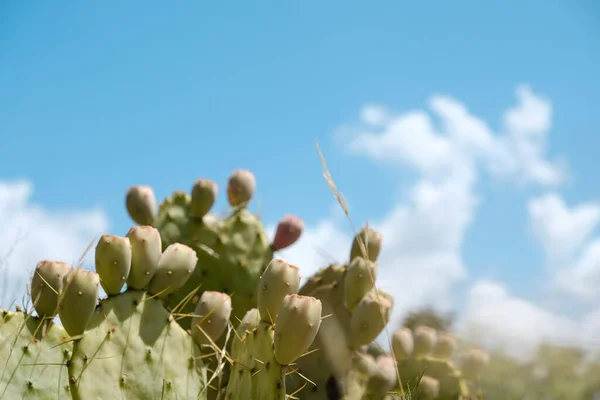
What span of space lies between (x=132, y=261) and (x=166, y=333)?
0.19m

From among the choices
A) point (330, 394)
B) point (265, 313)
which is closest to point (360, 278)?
point (330, 394)

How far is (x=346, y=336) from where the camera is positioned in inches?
76.5

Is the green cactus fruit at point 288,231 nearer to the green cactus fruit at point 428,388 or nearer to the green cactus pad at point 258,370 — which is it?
the green cactus fruit at point 428,388

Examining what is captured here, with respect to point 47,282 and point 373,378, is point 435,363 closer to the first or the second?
point 373,378

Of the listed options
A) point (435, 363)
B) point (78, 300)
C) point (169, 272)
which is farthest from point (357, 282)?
point (78, 300)

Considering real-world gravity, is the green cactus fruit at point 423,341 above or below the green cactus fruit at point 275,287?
above

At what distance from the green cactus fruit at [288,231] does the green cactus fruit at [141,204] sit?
48cm

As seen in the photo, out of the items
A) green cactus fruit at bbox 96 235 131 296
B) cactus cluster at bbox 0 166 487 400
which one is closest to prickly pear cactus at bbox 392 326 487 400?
cactus cluster at bbox 0 166 487 400

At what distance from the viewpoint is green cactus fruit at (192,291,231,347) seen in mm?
1641

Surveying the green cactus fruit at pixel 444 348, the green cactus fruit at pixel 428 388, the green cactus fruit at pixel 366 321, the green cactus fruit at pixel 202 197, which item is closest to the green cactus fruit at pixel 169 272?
the green cactus fruit at pixel 366 321

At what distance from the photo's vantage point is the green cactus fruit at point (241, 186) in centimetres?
257

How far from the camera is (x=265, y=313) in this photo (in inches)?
58.7

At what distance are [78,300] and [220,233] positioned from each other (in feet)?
3.58

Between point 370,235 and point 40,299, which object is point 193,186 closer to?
point 370,235
